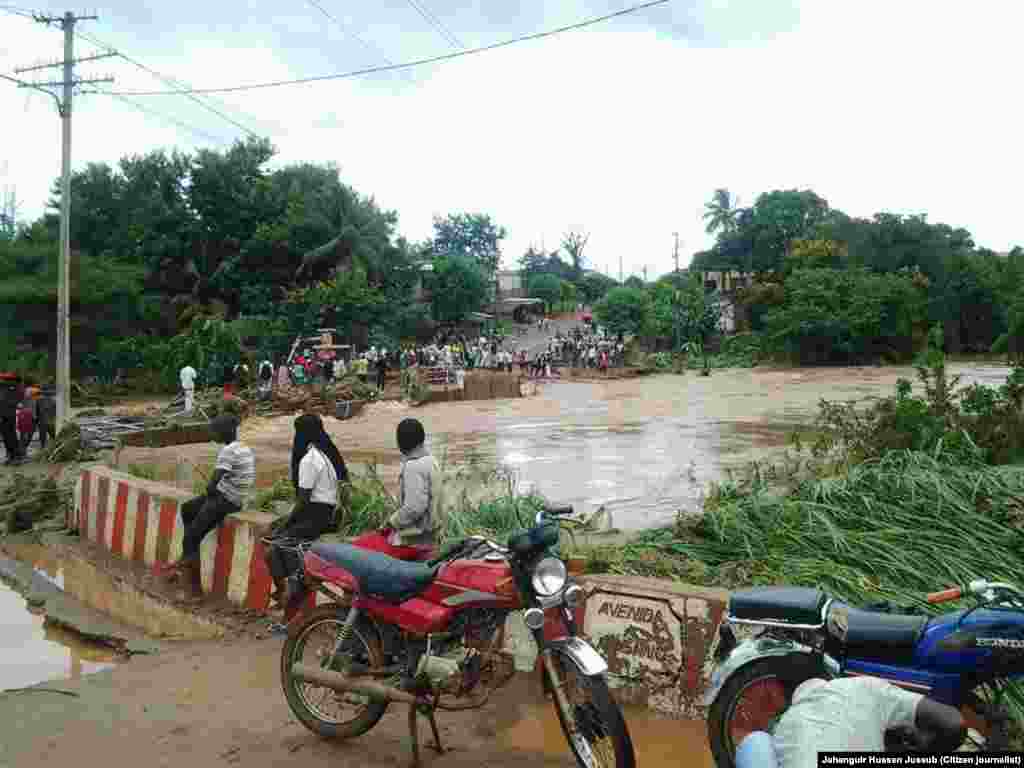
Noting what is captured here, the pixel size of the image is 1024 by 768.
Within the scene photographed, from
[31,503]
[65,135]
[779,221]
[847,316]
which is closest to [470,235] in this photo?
[779,221]

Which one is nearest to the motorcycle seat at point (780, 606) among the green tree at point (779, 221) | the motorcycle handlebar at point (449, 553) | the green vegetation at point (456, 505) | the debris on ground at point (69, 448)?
the motorcycle handlebar at point (449, 553)

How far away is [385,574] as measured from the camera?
13.0 feet

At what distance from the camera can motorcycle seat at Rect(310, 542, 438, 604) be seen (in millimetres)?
3912

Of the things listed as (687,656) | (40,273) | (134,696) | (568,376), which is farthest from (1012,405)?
(568,376)

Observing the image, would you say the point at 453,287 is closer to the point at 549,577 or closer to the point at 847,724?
the point at 549,577

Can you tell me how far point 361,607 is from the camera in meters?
4.10

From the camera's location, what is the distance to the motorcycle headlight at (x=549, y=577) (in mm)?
3500

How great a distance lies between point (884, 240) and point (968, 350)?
7771mm

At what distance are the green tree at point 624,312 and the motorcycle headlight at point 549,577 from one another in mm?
51347

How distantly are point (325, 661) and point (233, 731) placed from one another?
25.9 inches

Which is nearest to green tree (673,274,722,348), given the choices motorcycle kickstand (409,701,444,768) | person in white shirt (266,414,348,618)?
person in white shirt (266,414,348,618)

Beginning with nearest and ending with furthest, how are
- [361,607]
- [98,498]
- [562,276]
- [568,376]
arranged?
1. [361,607]
2. [98,498]
3. [568,376]
4. [562,276]

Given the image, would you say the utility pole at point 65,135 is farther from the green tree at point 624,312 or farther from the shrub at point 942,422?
the green tree at point 624,312

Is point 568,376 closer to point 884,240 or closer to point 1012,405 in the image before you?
point 884,240
